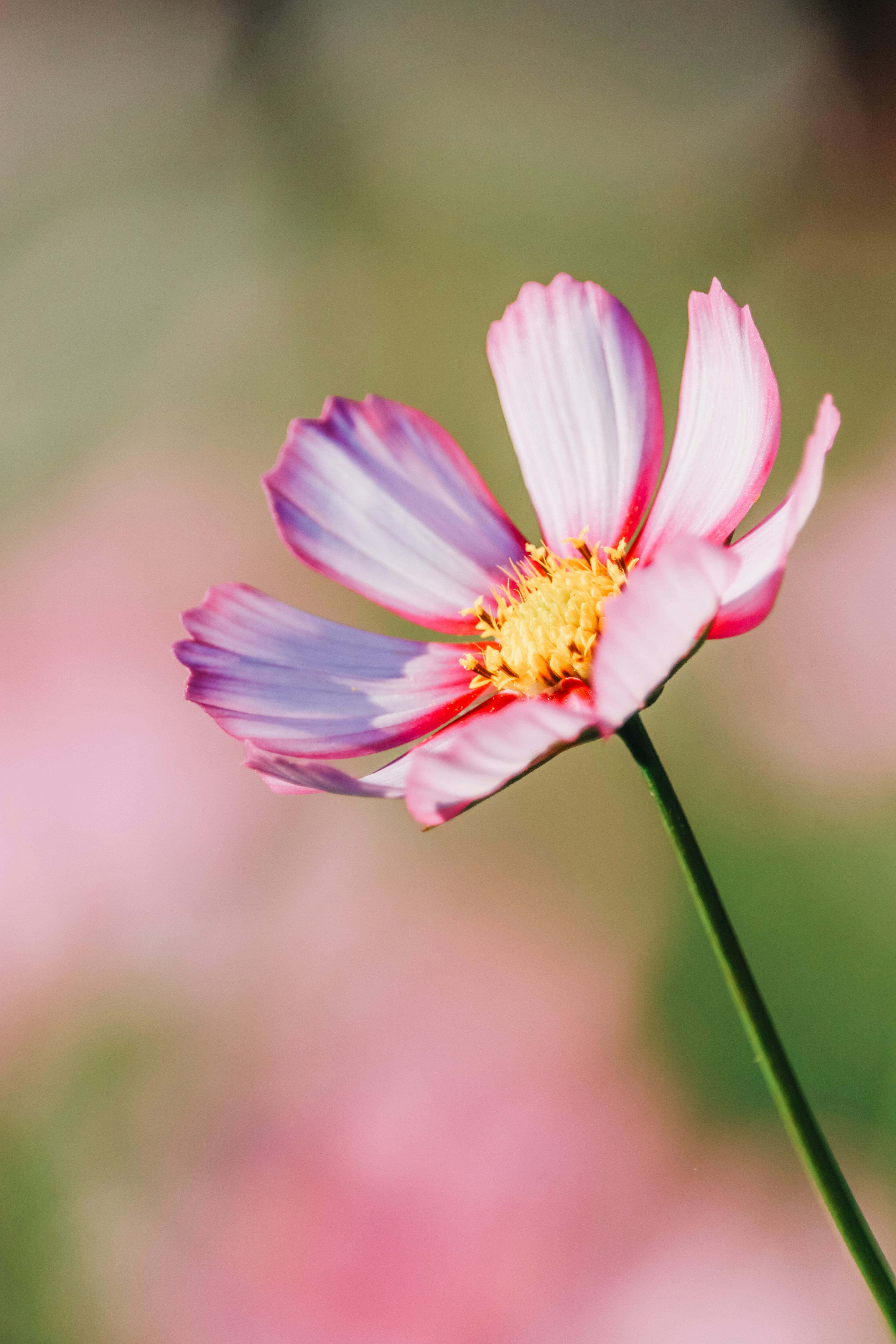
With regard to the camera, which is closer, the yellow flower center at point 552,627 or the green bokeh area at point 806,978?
the yellow flower center at point 552,627

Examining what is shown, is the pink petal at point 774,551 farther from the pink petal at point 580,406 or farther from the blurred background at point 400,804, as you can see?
the blurred background at point 400,804

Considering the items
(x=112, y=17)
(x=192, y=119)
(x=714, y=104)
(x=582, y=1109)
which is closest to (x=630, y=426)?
(x=582, y=1109)

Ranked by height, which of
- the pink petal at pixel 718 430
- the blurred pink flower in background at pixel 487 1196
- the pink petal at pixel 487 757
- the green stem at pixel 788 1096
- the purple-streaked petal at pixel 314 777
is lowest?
the blurred pink flower in background at pixel 487 1196

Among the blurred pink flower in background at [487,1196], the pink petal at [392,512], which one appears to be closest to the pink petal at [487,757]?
the pink petal at [392,512]

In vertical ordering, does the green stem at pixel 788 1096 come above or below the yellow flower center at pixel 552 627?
below

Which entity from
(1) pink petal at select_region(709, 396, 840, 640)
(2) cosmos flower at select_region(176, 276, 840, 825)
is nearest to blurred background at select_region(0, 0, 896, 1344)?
(2) cosmos flower at select_region(176, 276, 840, 825)

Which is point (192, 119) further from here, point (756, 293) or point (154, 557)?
point (756, 293)

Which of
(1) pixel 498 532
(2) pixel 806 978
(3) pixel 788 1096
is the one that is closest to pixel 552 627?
(1) pixel 498 532
